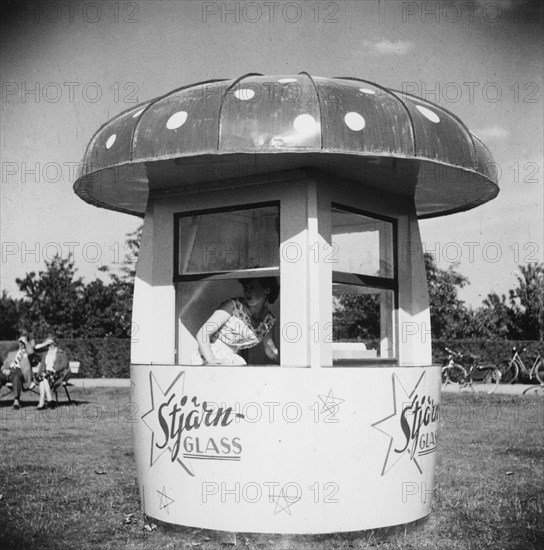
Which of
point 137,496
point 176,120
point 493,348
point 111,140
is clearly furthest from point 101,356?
point 176,120

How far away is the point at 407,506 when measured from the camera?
18.7 feet

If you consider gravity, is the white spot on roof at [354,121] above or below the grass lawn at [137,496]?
above

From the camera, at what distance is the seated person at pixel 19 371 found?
15.9 meters

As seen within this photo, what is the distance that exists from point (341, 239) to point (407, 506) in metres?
2.02

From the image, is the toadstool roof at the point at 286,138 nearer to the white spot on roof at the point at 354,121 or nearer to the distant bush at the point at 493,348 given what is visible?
the white spot on roof at the point at 354,121

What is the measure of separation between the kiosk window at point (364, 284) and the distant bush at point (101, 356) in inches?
867

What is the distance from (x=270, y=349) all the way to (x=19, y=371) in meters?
11.0

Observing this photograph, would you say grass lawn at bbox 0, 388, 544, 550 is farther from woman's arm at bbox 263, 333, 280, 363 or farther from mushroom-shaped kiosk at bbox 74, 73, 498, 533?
woman's arm at bbox 263, 333, 280, 363

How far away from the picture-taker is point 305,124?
507 cm

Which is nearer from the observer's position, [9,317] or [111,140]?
[111,140]

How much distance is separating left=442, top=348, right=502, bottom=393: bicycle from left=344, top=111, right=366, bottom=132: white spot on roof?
15894mm

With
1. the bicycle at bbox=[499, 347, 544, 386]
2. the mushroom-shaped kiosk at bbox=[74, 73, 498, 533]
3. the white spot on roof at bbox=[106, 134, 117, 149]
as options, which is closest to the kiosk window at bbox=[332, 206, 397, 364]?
the mushroom-shaped kiosk at bbox=[74, 73, 498, 533]

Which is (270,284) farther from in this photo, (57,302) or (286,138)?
(57,302)

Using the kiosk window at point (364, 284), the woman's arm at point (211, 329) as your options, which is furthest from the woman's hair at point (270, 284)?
the kiosk window at point (364, 284)
